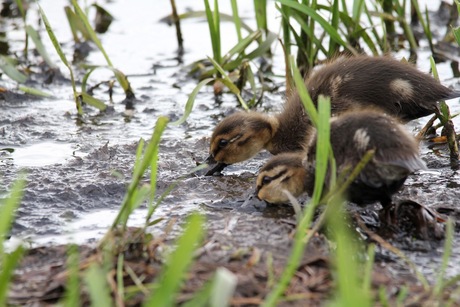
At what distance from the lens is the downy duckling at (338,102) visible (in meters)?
4.33

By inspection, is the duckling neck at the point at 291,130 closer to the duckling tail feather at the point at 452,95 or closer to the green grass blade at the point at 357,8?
the duckling tail feather at the point at 452,95

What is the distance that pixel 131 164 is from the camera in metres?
4.64

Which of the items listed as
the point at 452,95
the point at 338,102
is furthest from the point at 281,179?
the point at 452,95

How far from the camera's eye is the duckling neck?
4555 mm

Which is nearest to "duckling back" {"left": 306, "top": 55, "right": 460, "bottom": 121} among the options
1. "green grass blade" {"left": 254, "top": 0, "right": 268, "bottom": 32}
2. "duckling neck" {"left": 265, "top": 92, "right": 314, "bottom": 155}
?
"duckling neck" {"left": 265, "top": 92, "right": 314, "bottom": 155}

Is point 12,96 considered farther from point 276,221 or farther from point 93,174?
point 276,221

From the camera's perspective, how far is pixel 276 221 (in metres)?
3.48

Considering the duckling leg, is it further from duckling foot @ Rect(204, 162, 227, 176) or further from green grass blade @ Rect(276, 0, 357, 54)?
green grass blade @ Rect(276, 0, 357, 54)

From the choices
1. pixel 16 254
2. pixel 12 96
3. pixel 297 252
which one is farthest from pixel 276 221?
pixel 12 96

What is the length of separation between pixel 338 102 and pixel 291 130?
0.35m

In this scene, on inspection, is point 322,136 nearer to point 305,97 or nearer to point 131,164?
point 305,97

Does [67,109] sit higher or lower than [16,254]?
lower

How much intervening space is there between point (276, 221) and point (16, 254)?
4.73ft

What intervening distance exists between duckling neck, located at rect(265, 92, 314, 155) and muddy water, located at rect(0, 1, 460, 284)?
0.67ft
